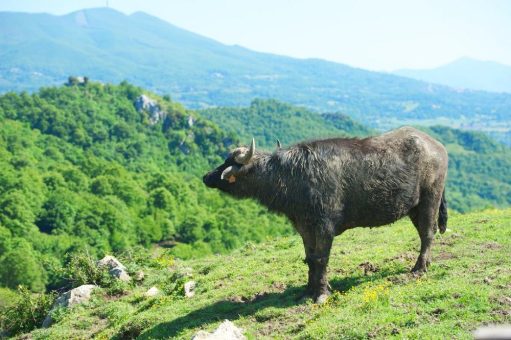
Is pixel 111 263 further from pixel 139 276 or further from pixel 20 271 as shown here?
pixel 20 271

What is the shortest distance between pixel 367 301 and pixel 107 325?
788 cm

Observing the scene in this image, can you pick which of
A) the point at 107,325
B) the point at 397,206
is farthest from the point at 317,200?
the point at 107,325

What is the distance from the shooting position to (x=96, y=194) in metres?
93.9

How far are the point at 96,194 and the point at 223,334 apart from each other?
87408mm

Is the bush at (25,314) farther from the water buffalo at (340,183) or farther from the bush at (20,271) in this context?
the bush at (20,271)

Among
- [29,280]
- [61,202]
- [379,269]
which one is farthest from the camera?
[61,202]

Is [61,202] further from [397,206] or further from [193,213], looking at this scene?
[397,206]

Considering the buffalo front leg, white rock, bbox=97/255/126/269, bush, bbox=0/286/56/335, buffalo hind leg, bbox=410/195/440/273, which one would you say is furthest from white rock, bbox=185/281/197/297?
buffalo hind leg, bbox=410/195/440/273

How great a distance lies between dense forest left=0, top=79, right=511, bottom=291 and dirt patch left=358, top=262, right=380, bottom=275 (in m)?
10.3

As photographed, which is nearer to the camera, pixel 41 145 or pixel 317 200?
pixel 317 200

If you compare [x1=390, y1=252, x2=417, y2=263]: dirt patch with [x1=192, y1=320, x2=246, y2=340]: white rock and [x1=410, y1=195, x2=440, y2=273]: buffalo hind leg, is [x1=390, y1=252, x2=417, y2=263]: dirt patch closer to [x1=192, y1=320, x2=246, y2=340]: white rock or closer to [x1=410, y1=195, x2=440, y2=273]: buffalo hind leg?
[x1=410, y1=195, x2=440, y2=273]: buffalo hind leg

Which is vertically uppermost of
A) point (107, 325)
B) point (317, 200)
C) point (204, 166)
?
point (317, 200)

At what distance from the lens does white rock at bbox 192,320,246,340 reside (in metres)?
10.4

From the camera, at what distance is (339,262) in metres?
15.3
